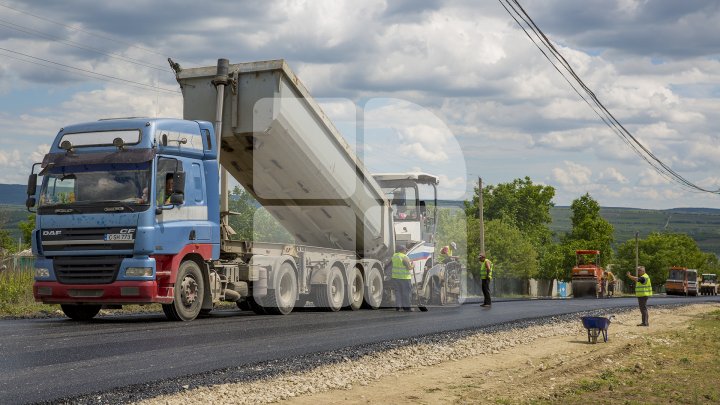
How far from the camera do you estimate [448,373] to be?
10422 mm

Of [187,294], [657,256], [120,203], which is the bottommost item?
[187,294]

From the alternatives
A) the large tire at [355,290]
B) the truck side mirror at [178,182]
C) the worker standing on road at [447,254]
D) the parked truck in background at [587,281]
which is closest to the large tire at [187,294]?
the truck side mirror at [178,182]

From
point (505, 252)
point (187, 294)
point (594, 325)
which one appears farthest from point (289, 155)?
point (505, 252)

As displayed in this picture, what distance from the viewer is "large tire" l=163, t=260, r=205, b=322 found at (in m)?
14.5

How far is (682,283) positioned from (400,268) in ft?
169

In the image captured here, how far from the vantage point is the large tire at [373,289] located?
66.9 ft

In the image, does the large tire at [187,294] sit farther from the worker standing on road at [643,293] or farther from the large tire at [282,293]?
the worker standing on road at [643,293]

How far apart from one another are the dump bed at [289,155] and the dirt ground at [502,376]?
520cm

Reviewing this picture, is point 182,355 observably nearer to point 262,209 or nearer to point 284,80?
point 284,80

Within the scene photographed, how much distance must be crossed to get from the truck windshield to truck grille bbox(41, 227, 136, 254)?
438 millimetres

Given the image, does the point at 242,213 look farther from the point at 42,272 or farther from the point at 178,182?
the point at 42,272

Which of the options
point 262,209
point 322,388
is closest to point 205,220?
point 262,209

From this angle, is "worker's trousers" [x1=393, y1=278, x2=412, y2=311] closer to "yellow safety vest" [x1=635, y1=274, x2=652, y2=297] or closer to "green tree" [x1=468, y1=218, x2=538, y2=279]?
"yellow safety vest" [x1=635, y1=274, x2=652, y2=297]

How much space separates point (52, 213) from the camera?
45.8ft
